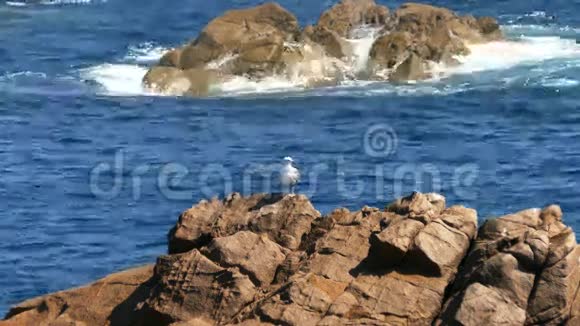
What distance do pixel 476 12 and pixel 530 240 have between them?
65.7 meters

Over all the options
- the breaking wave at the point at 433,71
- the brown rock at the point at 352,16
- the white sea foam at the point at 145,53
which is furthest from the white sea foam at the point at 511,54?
the white sea foam at the point at 145,53

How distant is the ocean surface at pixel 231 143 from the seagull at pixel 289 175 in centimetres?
51

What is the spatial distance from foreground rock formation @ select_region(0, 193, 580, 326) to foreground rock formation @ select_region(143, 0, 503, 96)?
40791 millimetres

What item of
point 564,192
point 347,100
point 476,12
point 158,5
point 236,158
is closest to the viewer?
point 564,192

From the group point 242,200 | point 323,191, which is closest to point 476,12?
point 323,191

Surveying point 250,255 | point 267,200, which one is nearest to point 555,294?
point 250,255

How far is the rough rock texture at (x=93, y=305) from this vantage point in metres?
33.2

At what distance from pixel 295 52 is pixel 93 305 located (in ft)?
144

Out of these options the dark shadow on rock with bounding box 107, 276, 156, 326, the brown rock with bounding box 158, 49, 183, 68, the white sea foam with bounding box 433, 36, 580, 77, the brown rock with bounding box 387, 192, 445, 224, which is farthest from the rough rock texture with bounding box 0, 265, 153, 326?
the white sea foam with bounding box 433, 36, 580, 77

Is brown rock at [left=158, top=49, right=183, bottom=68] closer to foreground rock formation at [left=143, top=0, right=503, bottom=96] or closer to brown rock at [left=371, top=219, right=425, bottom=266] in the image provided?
foreground rock formation at [left=143, top=0, right=503, bottom=96]

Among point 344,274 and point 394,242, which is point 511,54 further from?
point 394,242

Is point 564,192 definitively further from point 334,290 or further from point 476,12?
point 476,12

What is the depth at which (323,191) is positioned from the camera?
189ft

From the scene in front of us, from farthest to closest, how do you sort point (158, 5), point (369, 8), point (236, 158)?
1. point (158, 5)
2. point (369, 8)
3. point (236, 158)
